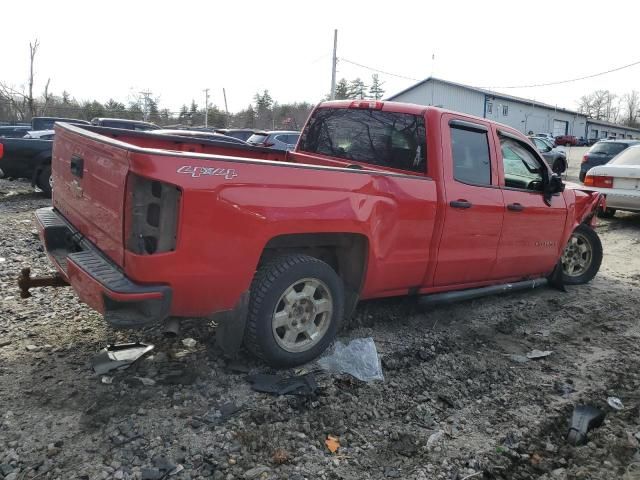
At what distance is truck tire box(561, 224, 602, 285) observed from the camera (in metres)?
6.36

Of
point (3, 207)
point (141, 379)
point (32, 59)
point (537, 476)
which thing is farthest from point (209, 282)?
point (32, 59)

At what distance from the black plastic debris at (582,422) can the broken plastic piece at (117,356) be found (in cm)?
284

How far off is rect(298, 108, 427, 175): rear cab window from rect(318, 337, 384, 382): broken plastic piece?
1.49 meters

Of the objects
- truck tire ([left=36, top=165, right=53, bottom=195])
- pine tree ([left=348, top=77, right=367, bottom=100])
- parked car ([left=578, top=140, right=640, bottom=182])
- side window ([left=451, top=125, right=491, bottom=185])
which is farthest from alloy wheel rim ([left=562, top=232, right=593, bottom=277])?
pine tree ([left=348, top=77, right=367, bottom=100])

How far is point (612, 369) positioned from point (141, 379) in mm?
3487

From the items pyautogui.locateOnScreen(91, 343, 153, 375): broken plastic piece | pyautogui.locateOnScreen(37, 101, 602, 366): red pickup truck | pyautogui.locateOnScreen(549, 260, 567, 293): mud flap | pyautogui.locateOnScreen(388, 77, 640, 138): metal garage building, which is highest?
pyautogui.locateOnScreen(388, 77, 640, 138): metal garage building

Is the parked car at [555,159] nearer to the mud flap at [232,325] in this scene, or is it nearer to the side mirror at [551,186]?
the side mirror at [551,186]

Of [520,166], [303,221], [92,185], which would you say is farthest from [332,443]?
[520,166]

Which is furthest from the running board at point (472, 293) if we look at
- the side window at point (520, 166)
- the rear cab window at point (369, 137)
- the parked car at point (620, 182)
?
the parked car at point (620, 182)

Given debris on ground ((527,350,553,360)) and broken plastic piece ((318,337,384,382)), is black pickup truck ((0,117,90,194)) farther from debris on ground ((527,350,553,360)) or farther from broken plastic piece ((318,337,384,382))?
debris on ground ((527,350,553,360))

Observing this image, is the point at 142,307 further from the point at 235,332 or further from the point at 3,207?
the point at 3,207

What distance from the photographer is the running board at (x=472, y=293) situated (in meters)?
4.54

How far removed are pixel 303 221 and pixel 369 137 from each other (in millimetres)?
1634

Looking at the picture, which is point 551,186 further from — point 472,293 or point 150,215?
point 150,215
